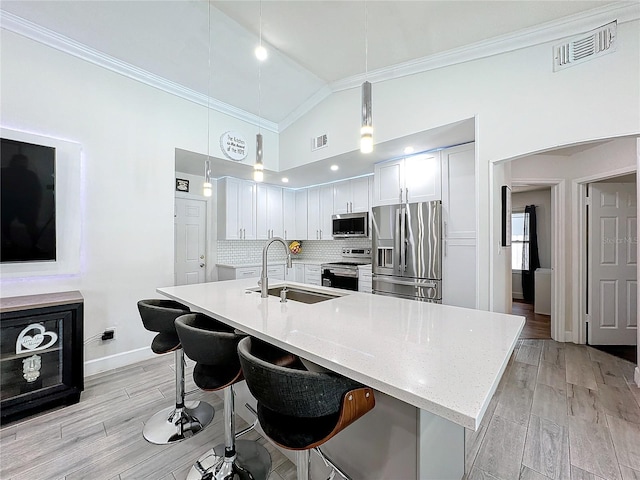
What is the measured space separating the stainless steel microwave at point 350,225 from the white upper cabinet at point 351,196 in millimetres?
107

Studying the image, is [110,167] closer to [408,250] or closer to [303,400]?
[303,400]

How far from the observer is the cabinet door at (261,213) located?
5.29 metres

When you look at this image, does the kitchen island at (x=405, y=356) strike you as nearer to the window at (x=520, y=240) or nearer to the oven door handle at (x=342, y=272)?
the oven door handle at (x=342, y=272)

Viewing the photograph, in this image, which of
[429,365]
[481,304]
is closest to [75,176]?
[429,365]

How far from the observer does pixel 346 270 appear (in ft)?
15.1

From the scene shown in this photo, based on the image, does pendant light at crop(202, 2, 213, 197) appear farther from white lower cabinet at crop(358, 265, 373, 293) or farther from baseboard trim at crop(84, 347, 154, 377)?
white lower cabinet at crop(358, 265, 373, 293)

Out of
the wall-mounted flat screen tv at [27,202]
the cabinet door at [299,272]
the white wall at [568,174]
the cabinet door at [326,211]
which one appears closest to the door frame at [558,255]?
the white wall at [568,174]

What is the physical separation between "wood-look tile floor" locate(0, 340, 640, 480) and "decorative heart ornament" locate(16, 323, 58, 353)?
0.52 metres

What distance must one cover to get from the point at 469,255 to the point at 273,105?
3.26 m

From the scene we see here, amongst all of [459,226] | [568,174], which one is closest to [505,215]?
[459,226]

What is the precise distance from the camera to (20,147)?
2.40 metres

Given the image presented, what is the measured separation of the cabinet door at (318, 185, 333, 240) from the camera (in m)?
5.29

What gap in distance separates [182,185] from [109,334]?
253cm

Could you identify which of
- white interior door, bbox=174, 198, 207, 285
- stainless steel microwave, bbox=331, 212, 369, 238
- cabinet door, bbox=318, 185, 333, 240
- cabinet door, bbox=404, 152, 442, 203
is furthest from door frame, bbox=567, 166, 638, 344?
white interior door, bbox=174, 198, 207, 285
